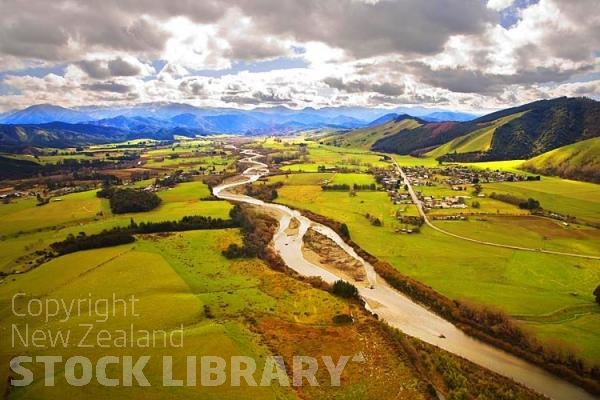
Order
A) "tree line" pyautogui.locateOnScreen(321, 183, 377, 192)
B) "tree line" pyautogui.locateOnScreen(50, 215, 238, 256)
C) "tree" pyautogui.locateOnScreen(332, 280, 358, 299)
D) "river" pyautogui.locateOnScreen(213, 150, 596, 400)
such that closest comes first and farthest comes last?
1. "river" pyautogui.locateOnScreen(213, 150, 596, 400)
2. "tree" pyautogui.locateOnScreen(332, 280, 358, 299)
3. "tree line" pyautogui.locateOnScreen(50, 215, 238, 256)
4. "tree line" pyautogui.locateOnScreen(321, 183, 377, 192)

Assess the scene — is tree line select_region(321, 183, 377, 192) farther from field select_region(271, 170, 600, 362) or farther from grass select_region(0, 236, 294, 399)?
grass select_region(0, 236, 294, 399)

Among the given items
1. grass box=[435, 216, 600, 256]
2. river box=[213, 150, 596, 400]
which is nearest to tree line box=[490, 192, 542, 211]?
grass box=[435, 216, 600, 256]

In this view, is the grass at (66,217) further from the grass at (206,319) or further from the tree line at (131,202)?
the grass at (206,319)

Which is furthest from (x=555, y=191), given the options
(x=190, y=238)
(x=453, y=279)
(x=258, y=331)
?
(x=258, y=331)

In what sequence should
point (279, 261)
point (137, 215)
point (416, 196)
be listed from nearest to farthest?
point (279, 261)
point (137, 215)
point (416, 196)

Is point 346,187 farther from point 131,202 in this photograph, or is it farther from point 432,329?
point 432,329

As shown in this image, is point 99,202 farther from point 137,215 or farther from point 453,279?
point 453,279

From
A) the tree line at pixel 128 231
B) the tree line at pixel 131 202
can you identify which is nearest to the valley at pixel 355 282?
the tree line at pixel 128 231

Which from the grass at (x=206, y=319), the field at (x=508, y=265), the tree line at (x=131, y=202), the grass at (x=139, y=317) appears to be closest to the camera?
the grass at (x=139, y=317)
